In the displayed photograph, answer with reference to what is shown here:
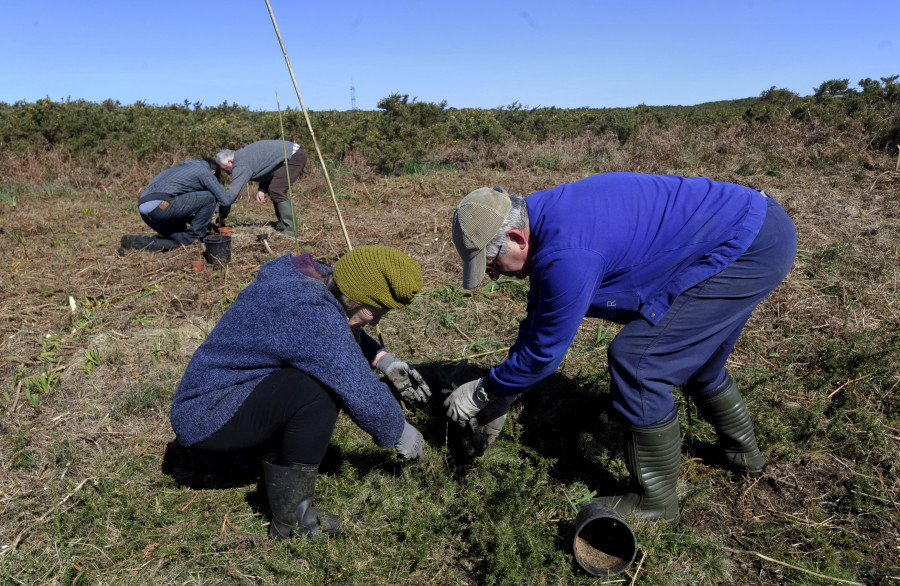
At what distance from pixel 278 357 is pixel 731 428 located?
2.07m

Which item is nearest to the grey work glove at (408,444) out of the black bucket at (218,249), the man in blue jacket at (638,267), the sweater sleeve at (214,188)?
the man in blue jacket at (638,267)

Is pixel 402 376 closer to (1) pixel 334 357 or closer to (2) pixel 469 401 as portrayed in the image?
(2) pixel 469 401

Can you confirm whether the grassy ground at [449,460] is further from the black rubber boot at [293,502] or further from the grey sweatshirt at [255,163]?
the grey sweatshirt at [255,163]

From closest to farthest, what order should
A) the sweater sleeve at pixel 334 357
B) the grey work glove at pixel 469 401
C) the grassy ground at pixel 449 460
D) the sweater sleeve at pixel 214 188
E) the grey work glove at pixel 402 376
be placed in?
1. the sweater sleeve at pixel 334 357
2. the grassy ground at pixel 449 460
3. the grey work glove at pixel 469 401
4. the grey work glove at pixel 402 376
5. the sweater sleeve at pixel 214 188

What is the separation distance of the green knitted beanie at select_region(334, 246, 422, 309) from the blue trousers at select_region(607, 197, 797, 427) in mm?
819

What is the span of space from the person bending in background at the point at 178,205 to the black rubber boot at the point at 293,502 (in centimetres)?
469

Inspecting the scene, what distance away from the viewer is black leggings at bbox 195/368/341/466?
7.16 ft

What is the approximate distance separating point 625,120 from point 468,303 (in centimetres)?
871

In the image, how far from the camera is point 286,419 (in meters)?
2.20

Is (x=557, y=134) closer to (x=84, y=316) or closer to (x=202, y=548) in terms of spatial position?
(x=84, y=316)

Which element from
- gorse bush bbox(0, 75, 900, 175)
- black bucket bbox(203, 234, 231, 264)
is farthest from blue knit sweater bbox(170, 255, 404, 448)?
gorse bush bbox(0, 75, 900, 175)

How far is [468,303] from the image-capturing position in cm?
436

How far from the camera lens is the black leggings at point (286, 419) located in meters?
2.18

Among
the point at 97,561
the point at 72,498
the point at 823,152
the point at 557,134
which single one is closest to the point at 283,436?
the point at 97,561
